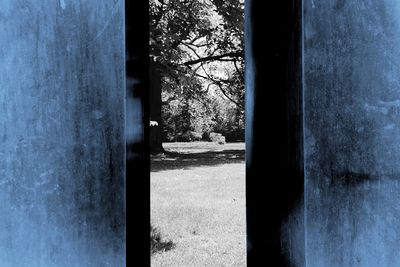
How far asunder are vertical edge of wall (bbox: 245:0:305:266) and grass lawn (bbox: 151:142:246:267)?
124 inches

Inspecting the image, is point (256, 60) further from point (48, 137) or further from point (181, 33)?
point (181, 33)

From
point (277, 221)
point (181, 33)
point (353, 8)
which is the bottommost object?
point (277, 221)

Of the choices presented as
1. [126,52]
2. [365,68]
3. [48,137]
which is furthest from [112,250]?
[365,68]

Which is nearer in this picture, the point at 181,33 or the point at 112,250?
the point at 112,250

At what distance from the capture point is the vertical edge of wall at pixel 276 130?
1.81 metres

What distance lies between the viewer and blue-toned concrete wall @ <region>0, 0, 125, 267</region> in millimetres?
1788

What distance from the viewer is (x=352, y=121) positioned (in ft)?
5.89

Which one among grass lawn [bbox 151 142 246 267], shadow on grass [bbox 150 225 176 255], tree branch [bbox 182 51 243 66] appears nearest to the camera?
grass lawn [bbox 151 142 246 267]

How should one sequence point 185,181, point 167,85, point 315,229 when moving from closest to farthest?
point 315,229
point 185,181
point 167,85

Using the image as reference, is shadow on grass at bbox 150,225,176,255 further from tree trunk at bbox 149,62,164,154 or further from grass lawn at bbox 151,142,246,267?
tree trunk at bbox 149,62,164,154

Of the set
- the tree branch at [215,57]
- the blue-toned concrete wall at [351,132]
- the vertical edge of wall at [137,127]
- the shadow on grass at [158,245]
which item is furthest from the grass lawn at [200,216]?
the tree branch at [215,57]

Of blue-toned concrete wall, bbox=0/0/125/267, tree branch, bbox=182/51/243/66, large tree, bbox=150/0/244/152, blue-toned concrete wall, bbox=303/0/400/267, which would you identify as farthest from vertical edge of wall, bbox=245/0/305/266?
tree branch, bbox=182/51/243/66

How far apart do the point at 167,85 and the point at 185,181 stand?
7.51 m

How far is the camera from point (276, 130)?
1.83m
